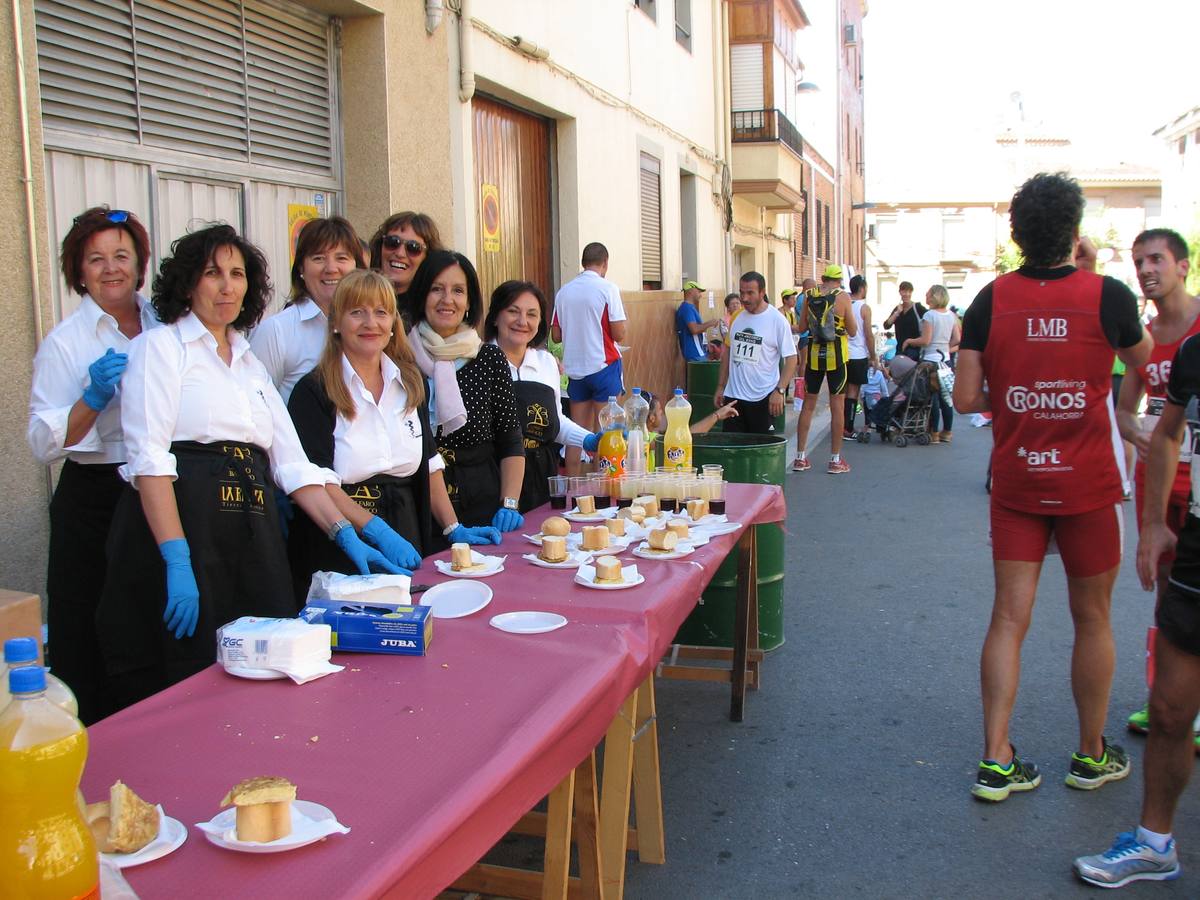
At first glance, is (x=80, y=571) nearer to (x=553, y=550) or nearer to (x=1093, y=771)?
(x=553, y=550)

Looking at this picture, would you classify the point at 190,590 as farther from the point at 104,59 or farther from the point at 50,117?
the point at 104,59

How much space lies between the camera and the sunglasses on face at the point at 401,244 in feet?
14.8

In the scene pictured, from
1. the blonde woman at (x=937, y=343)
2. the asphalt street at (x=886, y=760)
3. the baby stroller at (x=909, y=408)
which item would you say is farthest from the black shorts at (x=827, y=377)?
the asphalt street at (x=886, y=760)

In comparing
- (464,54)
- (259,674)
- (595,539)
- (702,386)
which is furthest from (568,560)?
(702,386)

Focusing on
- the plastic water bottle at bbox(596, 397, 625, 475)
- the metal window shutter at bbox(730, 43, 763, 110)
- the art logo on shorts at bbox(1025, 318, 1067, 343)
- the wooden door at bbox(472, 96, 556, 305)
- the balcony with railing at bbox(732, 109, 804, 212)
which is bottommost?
the plastic water bottle at bbox(596, 397, 625, 475)

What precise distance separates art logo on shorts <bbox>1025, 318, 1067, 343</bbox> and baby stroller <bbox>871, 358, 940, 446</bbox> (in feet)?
→ 32.2

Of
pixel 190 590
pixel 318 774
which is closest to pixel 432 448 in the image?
pixel 190 590

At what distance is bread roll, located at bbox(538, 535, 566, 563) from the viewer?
335 cm

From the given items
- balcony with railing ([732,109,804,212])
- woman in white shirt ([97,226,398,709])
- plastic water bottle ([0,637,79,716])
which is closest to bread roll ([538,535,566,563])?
woman in white shirt ([97,226,398,709])

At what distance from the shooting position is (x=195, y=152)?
234 inches

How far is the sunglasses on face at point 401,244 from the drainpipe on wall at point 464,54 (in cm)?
411

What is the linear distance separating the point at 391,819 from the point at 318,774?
0.77 ft

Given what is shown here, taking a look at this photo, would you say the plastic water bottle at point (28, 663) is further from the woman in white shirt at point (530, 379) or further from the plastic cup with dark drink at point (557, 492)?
the woman in white shirt at point (530, 379)

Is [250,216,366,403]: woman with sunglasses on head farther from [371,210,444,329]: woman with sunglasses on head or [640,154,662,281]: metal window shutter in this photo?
[640,154,662,281]: metal window shutter
